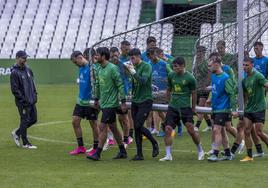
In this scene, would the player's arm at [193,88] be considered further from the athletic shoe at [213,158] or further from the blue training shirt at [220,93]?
the athletic shoe at [213,158]

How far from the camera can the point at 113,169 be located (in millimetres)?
12719

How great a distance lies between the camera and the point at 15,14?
160 ft

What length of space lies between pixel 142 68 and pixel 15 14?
35944 millimetres

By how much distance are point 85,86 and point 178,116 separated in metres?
2.09

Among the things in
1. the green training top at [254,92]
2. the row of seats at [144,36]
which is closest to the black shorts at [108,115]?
the green training top at [254,92]

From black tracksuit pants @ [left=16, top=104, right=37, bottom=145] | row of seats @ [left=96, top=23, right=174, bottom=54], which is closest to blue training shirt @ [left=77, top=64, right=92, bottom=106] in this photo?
row of seats @ [left=96, top=23, right=174, bottom=54]

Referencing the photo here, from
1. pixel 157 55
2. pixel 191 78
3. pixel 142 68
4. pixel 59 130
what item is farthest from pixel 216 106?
pixel 59 130

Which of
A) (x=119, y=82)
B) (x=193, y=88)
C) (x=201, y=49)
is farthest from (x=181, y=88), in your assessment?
(x=201, y=49)

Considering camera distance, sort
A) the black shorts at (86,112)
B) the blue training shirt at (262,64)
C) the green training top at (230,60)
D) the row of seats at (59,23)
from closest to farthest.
A: 1. the black shorts at (86,112)
2. the green training top at (230,60)
3. the blue training shirt at (262,64)
4. the row of seats at (59,23)

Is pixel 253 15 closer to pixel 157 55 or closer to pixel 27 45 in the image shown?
pixel 157 55

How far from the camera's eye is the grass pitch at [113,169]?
11258 mm

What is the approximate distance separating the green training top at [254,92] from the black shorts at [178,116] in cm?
100

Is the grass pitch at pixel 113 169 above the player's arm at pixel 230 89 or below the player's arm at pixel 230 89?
below

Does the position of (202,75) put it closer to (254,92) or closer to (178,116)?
(178,116)
